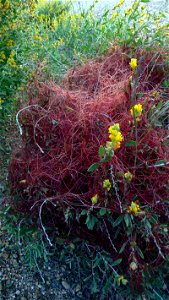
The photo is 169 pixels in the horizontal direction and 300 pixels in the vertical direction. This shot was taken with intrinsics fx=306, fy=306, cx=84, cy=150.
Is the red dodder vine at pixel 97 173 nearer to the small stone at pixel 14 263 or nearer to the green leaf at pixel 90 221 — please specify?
the green leaf at pixel 90 221

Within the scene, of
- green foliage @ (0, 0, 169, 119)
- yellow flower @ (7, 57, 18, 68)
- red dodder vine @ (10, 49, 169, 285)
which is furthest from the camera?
green foliage @ (0, 0, 169, 119)

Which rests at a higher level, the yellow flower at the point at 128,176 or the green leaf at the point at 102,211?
the yellow flower at the point at 128,176

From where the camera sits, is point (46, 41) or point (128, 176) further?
point (46, 41)

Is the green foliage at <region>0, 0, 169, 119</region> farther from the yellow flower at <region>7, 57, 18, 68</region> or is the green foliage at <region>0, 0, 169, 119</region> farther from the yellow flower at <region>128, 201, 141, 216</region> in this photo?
the yellow flower at <region>128, 201, 141, 216</region>

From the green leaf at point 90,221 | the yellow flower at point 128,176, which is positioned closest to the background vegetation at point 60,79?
the green leaf at point 90,221

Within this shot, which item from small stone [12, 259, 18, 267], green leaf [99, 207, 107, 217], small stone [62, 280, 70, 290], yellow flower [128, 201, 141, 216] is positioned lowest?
small stone [62, 280, 70, 290]

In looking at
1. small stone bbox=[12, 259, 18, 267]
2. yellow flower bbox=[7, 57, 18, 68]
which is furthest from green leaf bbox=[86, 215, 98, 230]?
yellow flower bbox=[7, 57, 18, 68]

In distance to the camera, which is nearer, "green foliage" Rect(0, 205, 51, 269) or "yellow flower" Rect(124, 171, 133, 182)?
"yellow flower" Rect(124, 171, 133, 182)

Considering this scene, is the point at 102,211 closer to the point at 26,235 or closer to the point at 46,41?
the point at 26,235

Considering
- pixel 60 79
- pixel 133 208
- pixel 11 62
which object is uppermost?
pixel 11 62

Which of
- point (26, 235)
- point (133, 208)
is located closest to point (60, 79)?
point (26, 235)

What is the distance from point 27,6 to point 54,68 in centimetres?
47

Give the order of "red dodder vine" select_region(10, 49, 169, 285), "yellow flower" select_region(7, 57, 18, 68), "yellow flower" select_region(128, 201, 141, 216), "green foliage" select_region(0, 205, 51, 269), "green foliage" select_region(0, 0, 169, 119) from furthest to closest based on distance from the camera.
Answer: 1. "green foliage" select_region(0, 0, 169, 119)
2. "yellow flower" select_region(7, 57, 18, 68)
3. "green foliage" select_region(0, 205, 51, 269)
4. "red dodder vine" select_region(10, 49, 169, 285)
5. "yellow flower" select_region(128, 201, 141, 216)

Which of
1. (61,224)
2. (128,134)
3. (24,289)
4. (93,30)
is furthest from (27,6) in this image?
(24,289)
